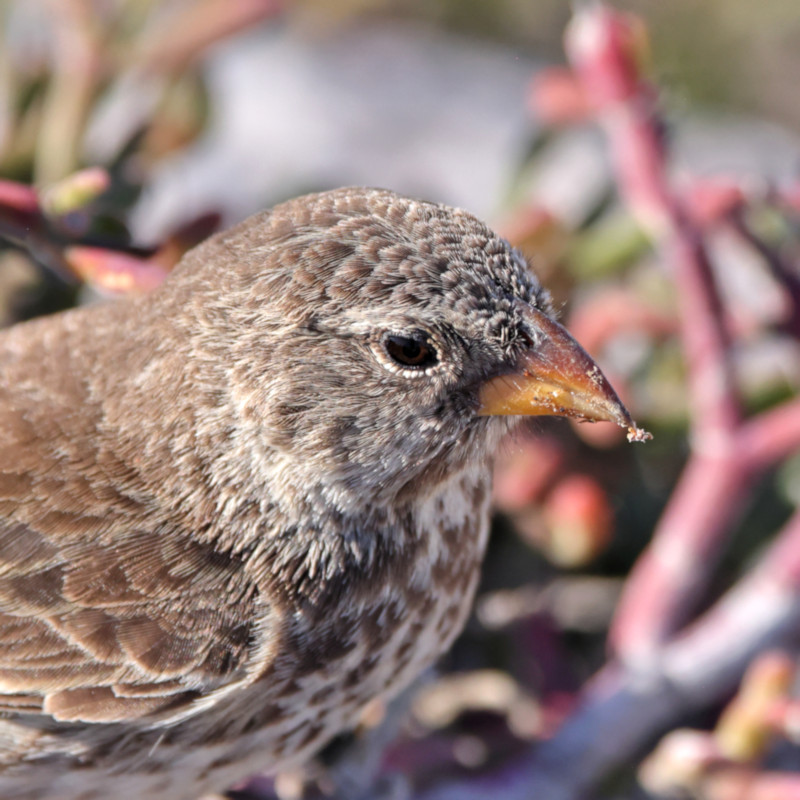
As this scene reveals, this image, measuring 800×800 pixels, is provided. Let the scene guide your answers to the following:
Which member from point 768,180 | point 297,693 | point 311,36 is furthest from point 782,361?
point 311,36

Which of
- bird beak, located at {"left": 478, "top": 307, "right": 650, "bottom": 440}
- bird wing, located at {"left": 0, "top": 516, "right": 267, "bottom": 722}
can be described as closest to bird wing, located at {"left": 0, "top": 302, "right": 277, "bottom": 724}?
bird wing, located at {"left": 0, "top": 516, "right": 267, "bottom": 722}

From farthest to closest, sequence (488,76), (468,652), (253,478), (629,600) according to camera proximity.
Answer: (488,76)
(468,652)
(629,600)
(253,478)

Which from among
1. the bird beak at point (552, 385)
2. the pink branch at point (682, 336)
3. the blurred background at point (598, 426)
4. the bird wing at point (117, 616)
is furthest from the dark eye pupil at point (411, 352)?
the pink branch at point (682, 336)

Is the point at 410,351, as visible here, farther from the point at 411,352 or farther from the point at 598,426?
the point at 598,426

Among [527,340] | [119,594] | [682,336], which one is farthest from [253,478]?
[682,336]

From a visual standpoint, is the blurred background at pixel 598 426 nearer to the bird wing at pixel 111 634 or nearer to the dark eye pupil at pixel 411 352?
the dark eye pupil at pixel 411 352

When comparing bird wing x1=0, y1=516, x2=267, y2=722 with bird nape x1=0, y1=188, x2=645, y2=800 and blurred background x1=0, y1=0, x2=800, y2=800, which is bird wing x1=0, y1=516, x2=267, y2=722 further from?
blurred background x1=0, y1=0, x2=800, y2=800

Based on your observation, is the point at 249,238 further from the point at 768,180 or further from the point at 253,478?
the point at 768,180
